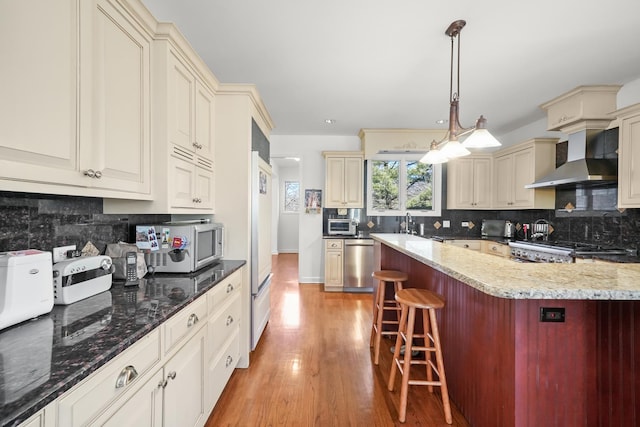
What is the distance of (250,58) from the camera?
2.43 m

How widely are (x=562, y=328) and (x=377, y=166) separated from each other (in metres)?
3.78

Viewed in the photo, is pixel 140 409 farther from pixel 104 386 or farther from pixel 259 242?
pixel 259 242

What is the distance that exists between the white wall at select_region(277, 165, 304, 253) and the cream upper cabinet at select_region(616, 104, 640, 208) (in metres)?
6.68

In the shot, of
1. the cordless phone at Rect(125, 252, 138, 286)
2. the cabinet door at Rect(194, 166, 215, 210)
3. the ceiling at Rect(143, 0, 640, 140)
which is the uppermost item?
the ceiling at Rect(143, 0, 640, 140)

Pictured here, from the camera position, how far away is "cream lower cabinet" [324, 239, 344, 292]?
14.4 feet

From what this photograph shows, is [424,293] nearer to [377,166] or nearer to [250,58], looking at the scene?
[250,58]

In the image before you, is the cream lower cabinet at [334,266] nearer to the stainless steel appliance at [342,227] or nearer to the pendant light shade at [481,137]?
the stainless steel appliance at [342,227]

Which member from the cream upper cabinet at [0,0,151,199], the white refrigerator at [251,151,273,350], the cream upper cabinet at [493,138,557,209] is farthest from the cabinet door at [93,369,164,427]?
the cream upper cabinet at [493,138,557,209]

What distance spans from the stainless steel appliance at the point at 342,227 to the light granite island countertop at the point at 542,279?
308 cm

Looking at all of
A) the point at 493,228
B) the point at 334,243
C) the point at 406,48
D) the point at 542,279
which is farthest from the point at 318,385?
the point at 493,228

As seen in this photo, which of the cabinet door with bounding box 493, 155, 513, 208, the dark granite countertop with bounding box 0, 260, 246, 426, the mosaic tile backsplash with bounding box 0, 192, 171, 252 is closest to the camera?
the dark granite countertop with bounding box 0, 260, 246, 426

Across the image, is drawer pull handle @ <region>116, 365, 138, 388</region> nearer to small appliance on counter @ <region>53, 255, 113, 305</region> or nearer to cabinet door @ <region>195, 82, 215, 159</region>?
small appliance on counter @ <region>53, 255, 113, 305</region>

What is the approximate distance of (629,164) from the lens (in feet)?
7.89

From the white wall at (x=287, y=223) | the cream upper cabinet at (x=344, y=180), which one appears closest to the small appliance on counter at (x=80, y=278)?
the cream upper cabinet at (x=344, y=180)
